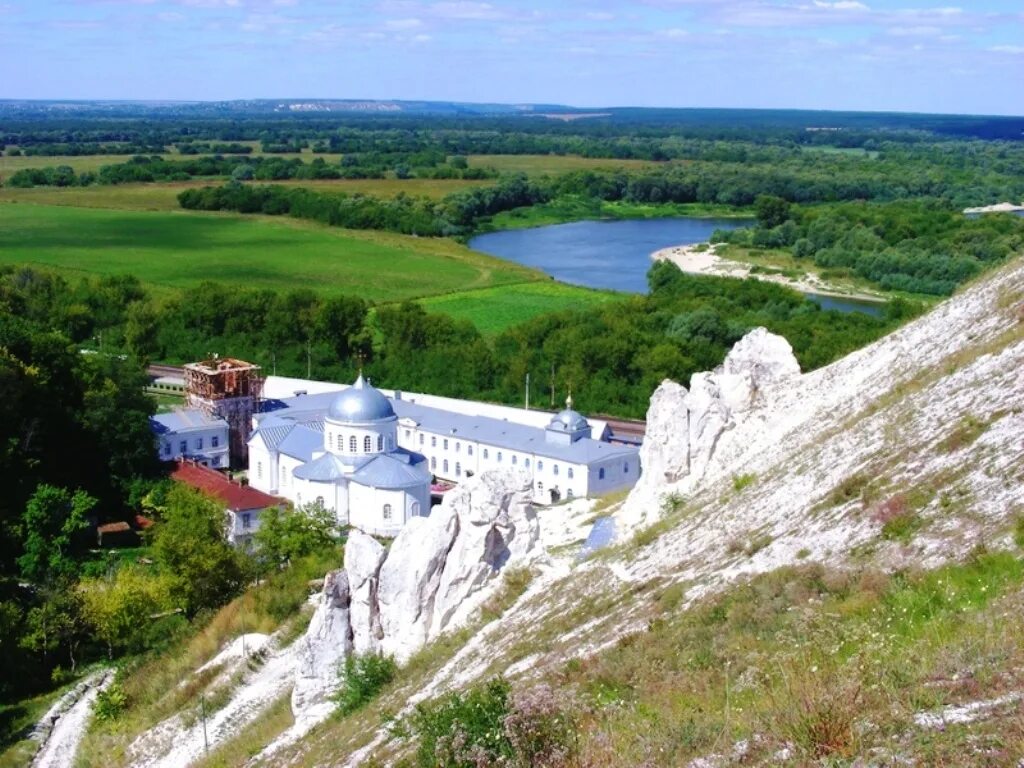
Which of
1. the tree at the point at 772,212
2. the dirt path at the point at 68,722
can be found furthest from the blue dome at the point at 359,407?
the tree at the point at 772,212

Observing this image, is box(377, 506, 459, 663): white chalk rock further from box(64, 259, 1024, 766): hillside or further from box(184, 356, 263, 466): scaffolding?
box(184, 356, 263, 466): scaffolding

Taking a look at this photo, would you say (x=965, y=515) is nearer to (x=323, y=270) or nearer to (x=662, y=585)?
(x=662, y=585)

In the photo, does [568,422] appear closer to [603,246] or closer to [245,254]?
[245,254]

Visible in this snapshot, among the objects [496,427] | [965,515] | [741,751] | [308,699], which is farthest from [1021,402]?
[496,427]

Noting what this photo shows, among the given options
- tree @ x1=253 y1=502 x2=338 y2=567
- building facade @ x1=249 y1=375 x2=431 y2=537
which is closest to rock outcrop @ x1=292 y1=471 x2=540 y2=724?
tree @ x1=253 y1=502 x2=338 y2=567

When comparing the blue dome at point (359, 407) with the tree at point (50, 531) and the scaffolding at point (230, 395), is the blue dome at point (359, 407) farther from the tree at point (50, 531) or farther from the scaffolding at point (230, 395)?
the tree at point (50, 531)

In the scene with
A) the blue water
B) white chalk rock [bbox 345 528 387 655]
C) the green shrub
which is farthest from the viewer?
the blue water

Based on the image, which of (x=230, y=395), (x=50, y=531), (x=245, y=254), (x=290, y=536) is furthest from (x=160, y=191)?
(x=290, y=536)
